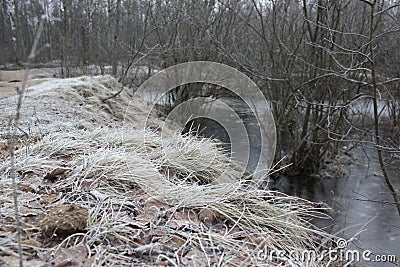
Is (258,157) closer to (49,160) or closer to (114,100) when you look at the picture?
(114,100)

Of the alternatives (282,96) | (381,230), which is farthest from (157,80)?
(381,230)

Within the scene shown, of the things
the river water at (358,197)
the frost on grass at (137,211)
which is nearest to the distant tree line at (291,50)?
the river water at (358,197)

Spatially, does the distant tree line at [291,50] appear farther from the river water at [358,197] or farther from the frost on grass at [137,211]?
the frost on grass at [137,211]

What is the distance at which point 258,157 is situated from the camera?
5.29 metres

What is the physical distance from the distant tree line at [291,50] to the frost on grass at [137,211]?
1491mm

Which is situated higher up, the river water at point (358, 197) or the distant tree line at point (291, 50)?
the distant tree line at point (291, 50)

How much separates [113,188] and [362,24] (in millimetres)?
4285

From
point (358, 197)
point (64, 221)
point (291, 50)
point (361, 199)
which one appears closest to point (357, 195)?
point (358, 197)

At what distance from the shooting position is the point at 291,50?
529cm

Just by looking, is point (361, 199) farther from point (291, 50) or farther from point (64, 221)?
point (64, 221)

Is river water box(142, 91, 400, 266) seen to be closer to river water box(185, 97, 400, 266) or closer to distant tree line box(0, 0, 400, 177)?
river water box(185, 97, 400, 266)

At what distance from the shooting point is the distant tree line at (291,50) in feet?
14.9

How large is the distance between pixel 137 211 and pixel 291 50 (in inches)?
170

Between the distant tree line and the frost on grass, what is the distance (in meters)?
1.49
